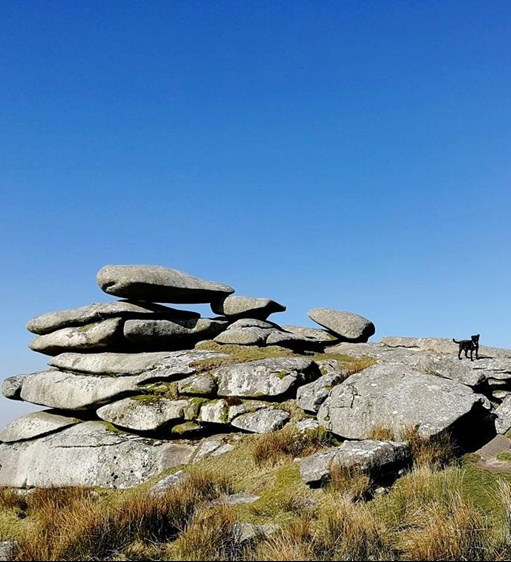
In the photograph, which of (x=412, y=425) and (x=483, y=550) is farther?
(x=412, y=425)

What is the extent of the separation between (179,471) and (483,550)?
7.53m

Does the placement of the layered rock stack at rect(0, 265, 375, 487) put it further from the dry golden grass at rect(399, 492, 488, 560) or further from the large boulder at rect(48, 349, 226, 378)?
the dry golden grass at rect(399, 492, 488, 560)

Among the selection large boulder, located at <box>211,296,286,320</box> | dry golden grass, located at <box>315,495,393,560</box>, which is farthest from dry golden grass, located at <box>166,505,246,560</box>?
large boulder, located at <box>211,296,286,320</box>

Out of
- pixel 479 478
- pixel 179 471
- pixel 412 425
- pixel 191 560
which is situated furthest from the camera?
pixel 179 471

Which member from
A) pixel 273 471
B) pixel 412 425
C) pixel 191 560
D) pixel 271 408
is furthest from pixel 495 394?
pixel 191 560

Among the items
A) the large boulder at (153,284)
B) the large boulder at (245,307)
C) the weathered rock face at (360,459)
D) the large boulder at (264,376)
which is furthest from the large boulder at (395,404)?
the large boulder at (153,284)

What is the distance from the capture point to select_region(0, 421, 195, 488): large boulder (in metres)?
14.1

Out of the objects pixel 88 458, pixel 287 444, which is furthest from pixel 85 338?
pixel 287 444

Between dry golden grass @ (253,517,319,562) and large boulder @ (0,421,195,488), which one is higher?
dry golden grass @ (253,517,319,562)

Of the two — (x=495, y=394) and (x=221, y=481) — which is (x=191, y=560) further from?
(x=495, y=394)

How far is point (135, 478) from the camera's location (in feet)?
45.8

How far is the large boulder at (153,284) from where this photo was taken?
19.2 metres

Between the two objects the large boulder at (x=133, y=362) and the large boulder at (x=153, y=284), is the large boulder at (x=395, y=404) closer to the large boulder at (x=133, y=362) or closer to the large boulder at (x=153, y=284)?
the large boulder at (x=133, y=362)

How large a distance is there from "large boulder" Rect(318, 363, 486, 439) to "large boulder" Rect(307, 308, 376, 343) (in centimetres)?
702
